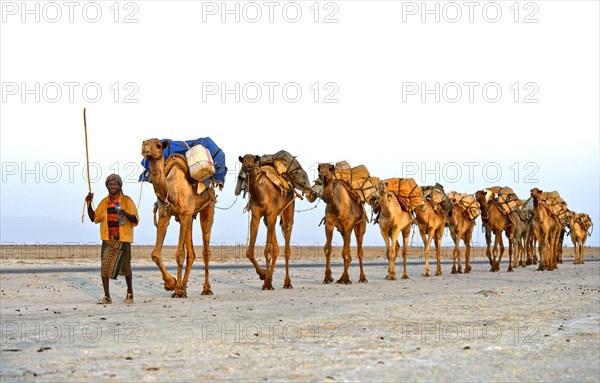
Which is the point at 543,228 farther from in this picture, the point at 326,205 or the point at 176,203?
the point at 176,203

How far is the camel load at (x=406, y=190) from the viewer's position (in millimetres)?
24344

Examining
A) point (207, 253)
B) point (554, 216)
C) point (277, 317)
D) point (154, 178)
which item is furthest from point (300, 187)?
point (554, 216)

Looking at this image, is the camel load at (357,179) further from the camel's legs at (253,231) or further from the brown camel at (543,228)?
the brown camel at (543,228)

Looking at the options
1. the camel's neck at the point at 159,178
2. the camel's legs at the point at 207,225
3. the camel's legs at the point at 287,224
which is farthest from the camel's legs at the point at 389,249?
the camel's neck at the point at 159,178

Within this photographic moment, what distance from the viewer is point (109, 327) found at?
10625 mm

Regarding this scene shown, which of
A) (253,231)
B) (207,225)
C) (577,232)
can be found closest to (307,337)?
(207,225)

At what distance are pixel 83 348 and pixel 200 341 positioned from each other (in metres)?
1.31

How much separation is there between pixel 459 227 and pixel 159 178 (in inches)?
644

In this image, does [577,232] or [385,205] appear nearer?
[385,205]

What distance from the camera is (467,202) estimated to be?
29.4m

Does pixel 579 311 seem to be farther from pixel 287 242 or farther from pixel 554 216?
pixel 554 216

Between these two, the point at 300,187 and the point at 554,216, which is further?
the point at 554,216

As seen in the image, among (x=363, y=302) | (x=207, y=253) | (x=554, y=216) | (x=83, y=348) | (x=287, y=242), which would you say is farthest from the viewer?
(x=554, y=216)

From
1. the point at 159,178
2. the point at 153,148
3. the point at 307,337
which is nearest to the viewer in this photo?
the point at 307,337
